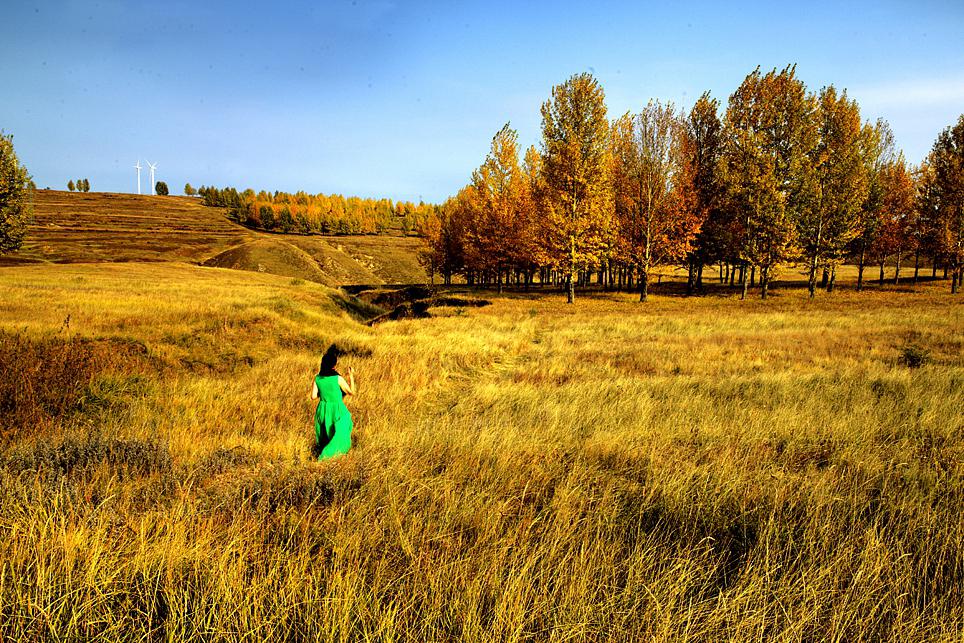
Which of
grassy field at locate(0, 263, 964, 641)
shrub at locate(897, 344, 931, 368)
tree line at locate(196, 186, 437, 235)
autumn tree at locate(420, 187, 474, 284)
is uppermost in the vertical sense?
tree line at locate(196, 186, 437, 235)

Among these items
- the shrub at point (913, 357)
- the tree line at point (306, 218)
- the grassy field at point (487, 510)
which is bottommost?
the grassy field at point (487, 510)

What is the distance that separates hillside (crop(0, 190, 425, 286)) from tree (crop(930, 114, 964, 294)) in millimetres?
82022

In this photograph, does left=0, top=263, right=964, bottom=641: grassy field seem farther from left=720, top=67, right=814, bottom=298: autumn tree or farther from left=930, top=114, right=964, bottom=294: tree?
left=930, top=114, right=964, bottom=294: tree

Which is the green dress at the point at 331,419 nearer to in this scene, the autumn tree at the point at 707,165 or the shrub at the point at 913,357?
the shrub at the point at 913,357

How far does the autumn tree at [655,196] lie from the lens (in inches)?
1212

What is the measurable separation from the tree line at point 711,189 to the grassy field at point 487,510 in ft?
74.2

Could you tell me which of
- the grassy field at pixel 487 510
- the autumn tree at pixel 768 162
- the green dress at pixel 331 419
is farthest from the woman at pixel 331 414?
the autumn tree at pixel 768 162

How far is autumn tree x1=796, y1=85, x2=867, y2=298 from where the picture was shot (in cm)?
3244

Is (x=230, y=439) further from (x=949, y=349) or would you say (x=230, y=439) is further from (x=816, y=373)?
(x=949, y=349)

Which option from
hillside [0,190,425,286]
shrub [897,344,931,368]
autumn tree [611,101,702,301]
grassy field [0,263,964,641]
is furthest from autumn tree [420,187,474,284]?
grassy field [0,263,964,641]

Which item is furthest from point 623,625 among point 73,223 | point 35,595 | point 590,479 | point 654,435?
point 73,223

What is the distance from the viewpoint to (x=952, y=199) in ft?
109

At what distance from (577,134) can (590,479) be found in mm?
29379

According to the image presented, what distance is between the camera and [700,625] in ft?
7.30
